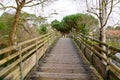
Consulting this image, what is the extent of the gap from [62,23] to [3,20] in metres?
33.7

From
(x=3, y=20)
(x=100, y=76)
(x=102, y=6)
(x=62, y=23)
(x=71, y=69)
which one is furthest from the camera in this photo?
(x=62, y=23)

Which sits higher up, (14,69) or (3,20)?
(3,20)

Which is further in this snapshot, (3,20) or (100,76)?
(3,20)

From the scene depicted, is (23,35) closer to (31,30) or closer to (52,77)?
(31,30)

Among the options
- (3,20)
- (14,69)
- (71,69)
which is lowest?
(71,69)

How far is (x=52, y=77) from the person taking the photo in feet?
20.0

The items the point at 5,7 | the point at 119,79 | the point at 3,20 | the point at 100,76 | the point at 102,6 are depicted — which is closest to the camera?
the point at 119,79

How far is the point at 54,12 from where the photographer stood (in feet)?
70.7

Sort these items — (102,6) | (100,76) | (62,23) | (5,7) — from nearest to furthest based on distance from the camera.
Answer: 1. (100,76)
2. (102,6)
3. (5,7)
4. (62,23)

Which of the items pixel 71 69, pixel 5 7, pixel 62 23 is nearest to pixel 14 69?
pixel 71 69

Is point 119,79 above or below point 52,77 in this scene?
above

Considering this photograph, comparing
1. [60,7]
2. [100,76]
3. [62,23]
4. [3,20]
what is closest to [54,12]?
[60,7]

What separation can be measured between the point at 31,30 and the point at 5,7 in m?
4.54

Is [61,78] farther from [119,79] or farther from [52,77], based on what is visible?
[119,79]
